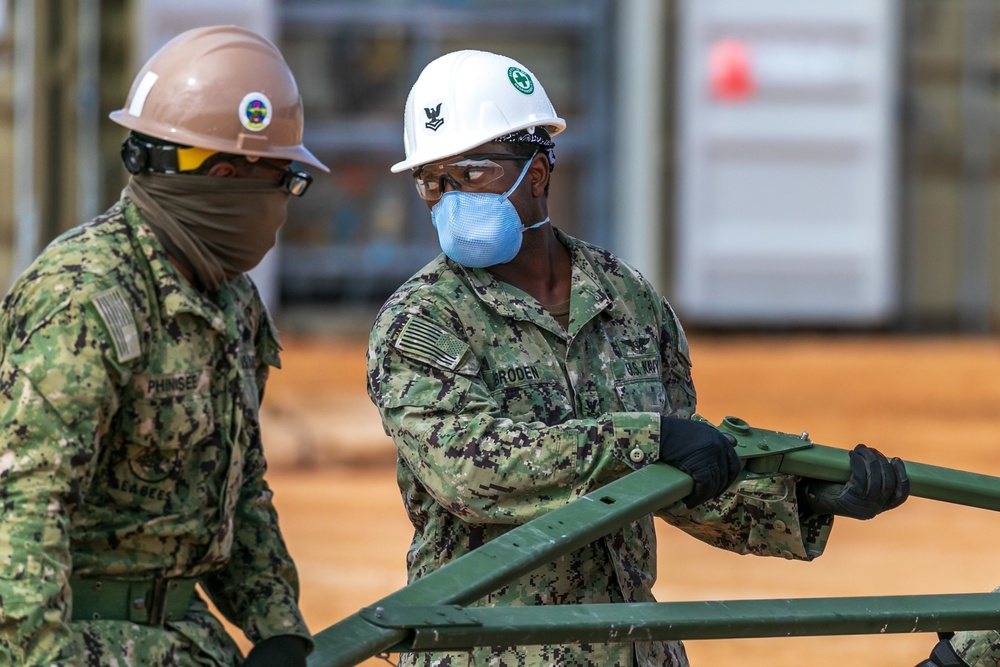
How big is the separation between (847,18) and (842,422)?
376 centimetres

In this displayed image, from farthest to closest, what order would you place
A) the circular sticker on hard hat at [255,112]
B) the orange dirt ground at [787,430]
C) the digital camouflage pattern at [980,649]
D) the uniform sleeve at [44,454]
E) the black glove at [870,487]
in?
1. the orange dirt ground at [787,430]
2. the digital camouflage pattern at [980,649]
3. the circular sticker on hard hat at [255,112]
4. the black glove at [870,487]
5. the uniform sleeve at [44,454]

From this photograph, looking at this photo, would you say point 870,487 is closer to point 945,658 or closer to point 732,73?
point 945,658

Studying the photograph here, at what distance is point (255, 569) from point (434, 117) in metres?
1.04

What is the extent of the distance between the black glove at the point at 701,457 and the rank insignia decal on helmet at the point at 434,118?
0.81 metres

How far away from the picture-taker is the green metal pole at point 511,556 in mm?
2906

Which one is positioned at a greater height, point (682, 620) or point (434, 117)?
point (434, 117)

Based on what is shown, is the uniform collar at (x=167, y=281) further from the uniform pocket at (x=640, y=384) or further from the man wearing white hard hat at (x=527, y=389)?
the uniform pocket at (x=640, y=384)

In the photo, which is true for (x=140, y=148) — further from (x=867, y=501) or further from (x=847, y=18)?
(x=847, y=18)

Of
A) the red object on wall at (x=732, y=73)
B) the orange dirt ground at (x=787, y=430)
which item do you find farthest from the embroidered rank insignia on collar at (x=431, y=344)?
the red object on wall at (x=732, y=73)

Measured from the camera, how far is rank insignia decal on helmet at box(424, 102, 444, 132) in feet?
11.7

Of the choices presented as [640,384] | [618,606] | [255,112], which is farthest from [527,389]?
[255,112]

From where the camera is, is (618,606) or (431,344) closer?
(618,606)

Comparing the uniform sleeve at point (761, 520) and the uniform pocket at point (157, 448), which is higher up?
the uniform pocket at point (157, 448)

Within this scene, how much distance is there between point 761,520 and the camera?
11.7 ft
